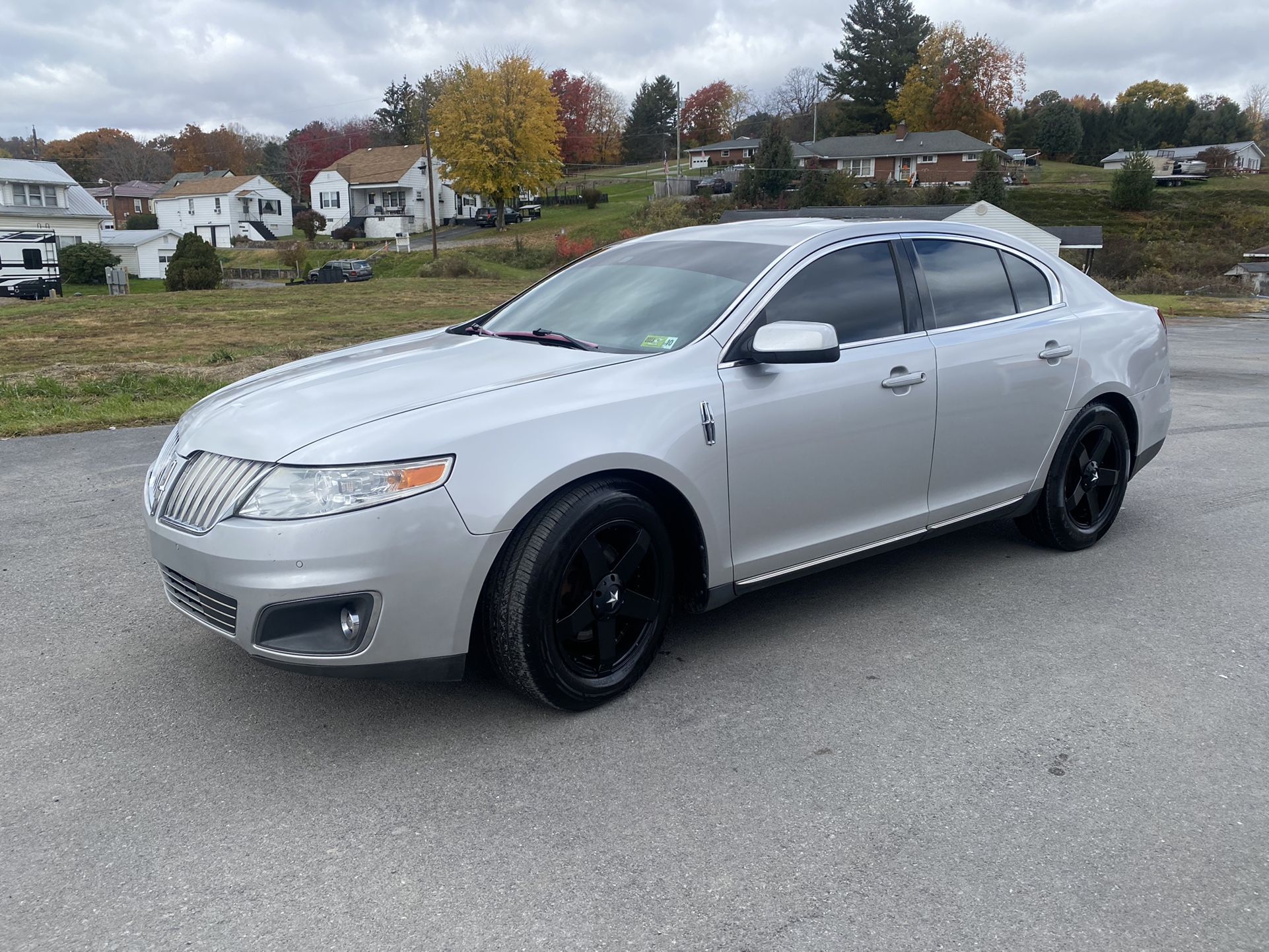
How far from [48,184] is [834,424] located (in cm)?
6476

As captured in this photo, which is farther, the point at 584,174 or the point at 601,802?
the point at 584,174

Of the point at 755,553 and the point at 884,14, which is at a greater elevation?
the point at 884,14

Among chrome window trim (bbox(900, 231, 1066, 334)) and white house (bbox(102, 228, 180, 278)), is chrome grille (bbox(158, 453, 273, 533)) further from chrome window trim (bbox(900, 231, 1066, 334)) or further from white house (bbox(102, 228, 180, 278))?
white house (bbox(102, 228, 180, 278))

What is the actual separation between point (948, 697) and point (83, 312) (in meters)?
23.8

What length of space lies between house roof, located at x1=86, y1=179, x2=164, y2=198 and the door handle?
342 ft

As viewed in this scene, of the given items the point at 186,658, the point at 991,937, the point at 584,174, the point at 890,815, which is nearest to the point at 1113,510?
the point at 890,815

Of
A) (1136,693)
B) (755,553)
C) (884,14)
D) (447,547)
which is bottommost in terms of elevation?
(1136,693)

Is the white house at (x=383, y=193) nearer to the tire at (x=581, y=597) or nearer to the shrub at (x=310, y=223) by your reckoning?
the shrub at (x=310, y=223)

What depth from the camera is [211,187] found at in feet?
263

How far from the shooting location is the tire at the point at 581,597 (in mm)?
3379

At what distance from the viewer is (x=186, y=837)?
9.46 ft

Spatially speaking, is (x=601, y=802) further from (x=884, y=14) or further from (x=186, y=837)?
(x=884, y=14)

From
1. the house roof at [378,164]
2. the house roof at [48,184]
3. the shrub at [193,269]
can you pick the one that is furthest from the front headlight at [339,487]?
the house roof at [378,164]

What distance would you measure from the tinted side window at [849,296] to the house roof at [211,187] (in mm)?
82963
